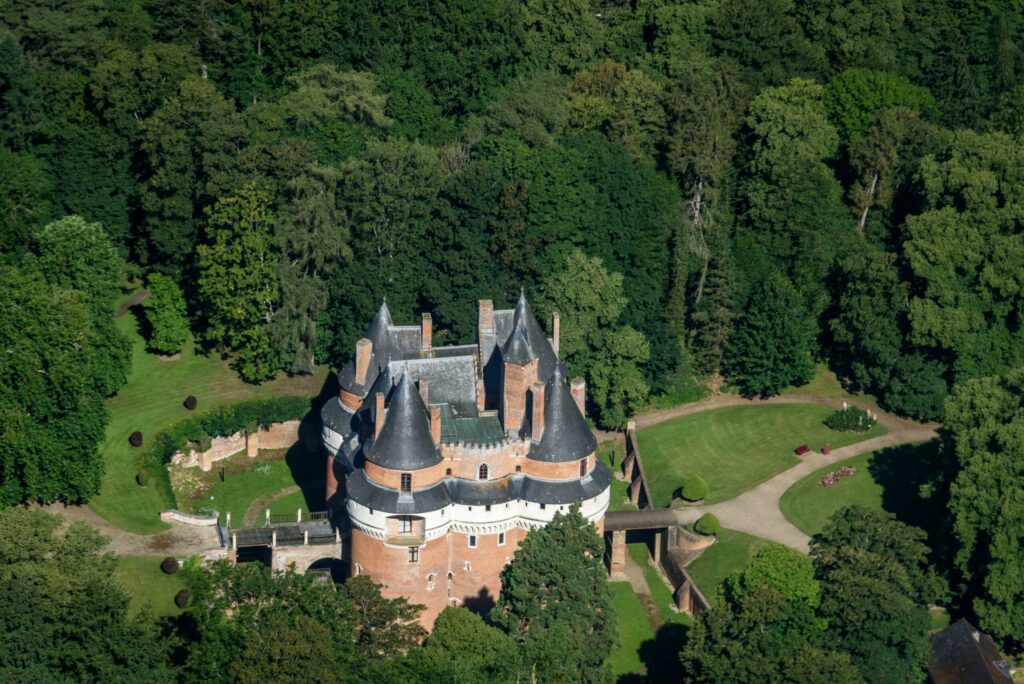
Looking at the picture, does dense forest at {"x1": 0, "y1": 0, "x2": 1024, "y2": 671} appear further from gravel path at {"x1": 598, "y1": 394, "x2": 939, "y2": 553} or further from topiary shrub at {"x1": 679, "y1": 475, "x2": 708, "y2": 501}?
topiary shrub at {"x1": 679, "y1": 475, "x2": 708, "y2": 501}

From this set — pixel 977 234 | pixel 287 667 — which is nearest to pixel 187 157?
pixel 287 667

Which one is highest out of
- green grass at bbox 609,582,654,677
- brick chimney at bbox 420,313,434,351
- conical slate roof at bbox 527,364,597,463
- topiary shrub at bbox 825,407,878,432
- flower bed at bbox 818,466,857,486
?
brick chimney at bbox 420,313,434,351

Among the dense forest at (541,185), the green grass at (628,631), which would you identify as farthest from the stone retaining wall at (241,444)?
the green grass at (628,631)

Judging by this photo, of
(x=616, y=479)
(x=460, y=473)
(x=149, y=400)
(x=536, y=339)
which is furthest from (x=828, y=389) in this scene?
(x=149, y=400)

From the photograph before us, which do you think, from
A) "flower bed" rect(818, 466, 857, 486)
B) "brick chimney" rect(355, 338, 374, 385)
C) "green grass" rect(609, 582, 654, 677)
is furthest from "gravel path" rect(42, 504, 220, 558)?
"flower bed" rect(818, 466, 857, 486)

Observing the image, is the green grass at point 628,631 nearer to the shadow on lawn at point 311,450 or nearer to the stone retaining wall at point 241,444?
the shadow on lawn at point 311,450

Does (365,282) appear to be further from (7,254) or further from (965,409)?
(965,409)
